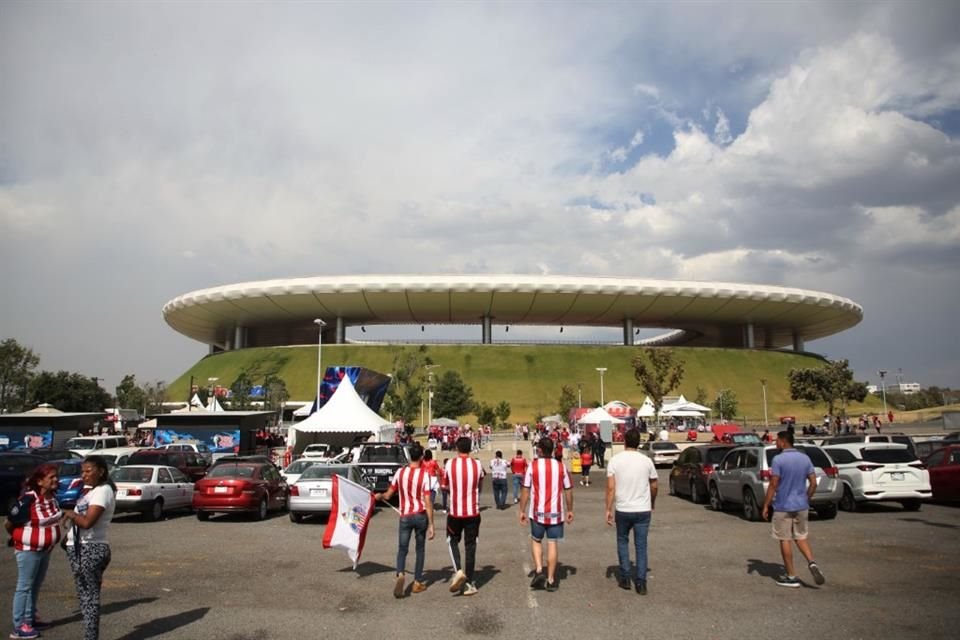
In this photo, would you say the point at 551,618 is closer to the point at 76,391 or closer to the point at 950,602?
the point at 950,602

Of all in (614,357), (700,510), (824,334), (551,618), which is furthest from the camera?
(824,334)

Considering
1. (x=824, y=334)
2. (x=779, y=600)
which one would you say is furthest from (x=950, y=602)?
(x=824, y=334)

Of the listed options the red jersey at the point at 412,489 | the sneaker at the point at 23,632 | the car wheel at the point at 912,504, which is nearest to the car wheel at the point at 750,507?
the car wheel at the point at 912,504

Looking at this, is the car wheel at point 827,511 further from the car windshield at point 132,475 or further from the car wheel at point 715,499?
the car windshield at point 132,475

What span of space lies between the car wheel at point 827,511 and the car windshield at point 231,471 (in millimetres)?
11475

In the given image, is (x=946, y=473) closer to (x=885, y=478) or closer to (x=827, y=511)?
(x=885, y=478)

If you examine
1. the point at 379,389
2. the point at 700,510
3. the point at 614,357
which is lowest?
the point at 700,510

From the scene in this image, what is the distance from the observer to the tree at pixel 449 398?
220 feet

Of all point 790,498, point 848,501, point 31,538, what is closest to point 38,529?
point 31,538

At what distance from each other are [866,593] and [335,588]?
18.6ft

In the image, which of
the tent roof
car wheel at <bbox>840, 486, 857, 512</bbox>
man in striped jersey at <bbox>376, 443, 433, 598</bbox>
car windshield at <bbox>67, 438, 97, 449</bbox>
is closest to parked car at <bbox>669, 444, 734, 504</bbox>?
car wheel at <bbox>840, 486, 857, 512</bbox>

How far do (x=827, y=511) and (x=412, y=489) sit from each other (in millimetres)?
9805

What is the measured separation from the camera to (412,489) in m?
7.87

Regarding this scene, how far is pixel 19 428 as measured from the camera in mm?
34438
